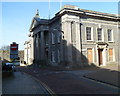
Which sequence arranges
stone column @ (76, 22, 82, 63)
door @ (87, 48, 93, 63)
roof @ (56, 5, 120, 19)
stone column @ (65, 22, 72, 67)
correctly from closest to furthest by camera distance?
1. stone column @ (65, 22, 72, 67)
2. roof @ (56, 5, 120, 19)
3. stone column @ (76, 22, 82, 63)
4. door @ (87, 48, 93, 63)

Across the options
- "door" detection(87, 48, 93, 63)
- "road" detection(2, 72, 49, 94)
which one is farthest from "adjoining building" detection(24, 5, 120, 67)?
"road" detection(2, 72, 49, 94)

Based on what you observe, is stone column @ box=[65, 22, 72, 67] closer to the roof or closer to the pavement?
the roof

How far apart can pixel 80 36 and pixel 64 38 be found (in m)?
2.56

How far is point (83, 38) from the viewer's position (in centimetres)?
2259

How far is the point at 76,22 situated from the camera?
21828mm

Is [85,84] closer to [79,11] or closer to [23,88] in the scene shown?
[23,88]

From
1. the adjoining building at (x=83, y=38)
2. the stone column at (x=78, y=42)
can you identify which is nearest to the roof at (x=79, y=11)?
the adjoining building at (x=83, y=38)

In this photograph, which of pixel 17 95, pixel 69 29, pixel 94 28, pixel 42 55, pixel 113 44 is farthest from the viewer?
pixel 42 55

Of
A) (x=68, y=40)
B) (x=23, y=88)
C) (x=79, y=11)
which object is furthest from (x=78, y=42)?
(x=23, y=88)

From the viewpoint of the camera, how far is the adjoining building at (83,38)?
70.2 ft

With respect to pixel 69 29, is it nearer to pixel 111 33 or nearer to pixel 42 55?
pixel 111 33

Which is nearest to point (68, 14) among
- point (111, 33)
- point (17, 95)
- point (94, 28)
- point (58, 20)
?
point (58, 20)

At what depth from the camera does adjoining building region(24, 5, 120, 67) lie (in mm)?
21406

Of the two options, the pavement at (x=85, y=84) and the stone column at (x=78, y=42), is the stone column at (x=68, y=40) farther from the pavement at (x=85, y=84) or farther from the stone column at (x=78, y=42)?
the pavement at (x=85, y=84)
